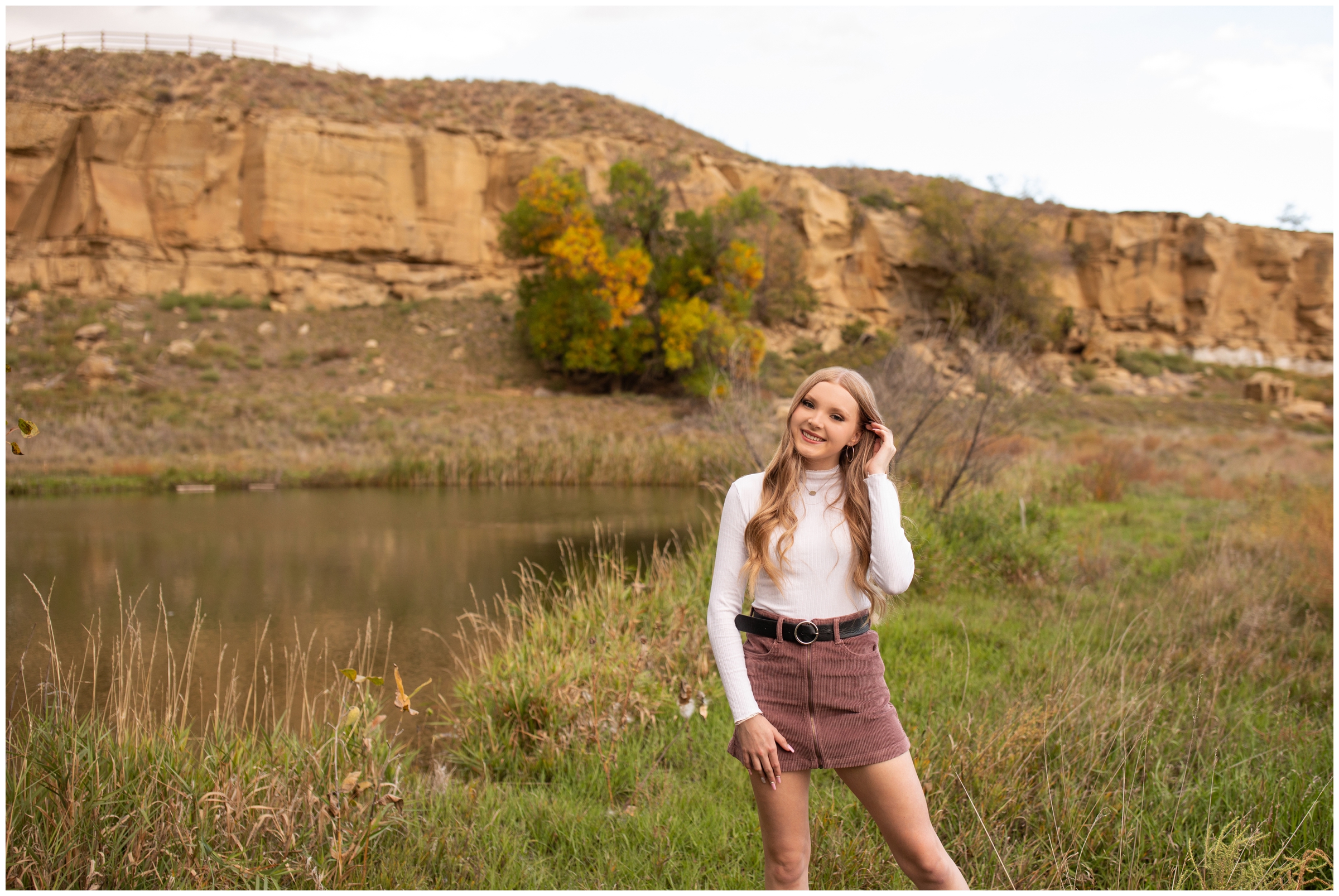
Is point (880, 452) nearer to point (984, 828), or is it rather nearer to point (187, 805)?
point (984, 828)

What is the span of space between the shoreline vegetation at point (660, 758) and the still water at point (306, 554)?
57 centimetres

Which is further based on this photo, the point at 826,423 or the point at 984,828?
the point at 984,828

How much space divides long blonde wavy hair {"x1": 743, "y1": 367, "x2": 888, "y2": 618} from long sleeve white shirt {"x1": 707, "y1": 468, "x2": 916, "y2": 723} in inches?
0.7

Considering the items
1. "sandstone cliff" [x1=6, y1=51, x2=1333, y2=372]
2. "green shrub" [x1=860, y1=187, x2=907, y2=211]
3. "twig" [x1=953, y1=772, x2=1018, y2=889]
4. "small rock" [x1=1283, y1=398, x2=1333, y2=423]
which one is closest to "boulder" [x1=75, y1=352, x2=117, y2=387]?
"sandstone cliff" [x1=6, y1=51, x2=1333, y2=372]

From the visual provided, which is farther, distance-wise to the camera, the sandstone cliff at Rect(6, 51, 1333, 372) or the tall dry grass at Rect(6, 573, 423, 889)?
the sandstone cliff at Rect(6, 51, 1333, 372)

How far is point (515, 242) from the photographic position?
28.5 meters

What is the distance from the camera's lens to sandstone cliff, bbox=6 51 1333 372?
31344mm

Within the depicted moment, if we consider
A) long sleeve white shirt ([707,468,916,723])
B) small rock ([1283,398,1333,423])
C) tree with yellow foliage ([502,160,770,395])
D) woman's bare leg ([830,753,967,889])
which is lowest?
small rock ([1283,398,1333,423])

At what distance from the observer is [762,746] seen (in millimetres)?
2180

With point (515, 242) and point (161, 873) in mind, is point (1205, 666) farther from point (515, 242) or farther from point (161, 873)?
point (515, 242)

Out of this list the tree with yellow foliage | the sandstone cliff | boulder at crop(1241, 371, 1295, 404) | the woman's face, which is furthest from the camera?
boulder at crop(1241, 371, 1295, 404)

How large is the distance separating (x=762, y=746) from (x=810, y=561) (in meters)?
0.48

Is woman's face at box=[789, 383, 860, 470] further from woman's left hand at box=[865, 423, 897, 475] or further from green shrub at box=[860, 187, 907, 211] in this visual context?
green shrub at box=[860, 187, 907, 211]

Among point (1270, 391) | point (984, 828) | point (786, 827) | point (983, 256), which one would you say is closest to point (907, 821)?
point (786, 827)
